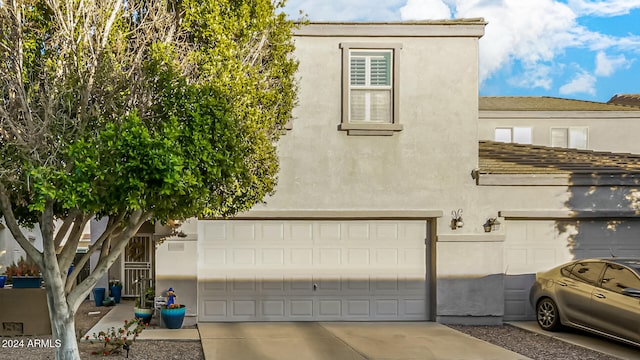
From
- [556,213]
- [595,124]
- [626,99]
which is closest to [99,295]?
[556,213]

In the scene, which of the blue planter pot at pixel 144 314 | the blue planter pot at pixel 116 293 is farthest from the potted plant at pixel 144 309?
the blue planter pot at pixel 116 293

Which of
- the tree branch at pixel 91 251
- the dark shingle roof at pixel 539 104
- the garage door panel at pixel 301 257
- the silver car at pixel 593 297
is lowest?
the silver car at pixel 593 297

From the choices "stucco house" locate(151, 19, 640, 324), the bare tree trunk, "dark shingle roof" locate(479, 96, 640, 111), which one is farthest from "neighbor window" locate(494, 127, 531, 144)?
the bare tree trunk

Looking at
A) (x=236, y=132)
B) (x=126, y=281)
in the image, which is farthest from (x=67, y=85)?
(x=126, y=281)

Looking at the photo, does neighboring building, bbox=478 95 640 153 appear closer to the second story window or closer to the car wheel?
the second story window

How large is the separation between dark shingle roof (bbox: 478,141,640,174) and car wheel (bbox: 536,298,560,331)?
2.78 metres

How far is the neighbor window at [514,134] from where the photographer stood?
2402cm

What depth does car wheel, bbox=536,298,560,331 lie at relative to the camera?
36.2ft

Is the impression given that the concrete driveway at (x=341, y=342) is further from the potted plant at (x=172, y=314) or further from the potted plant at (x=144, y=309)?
the potted plant at (x=144, y=309)

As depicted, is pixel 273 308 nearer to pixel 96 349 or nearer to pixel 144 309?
pixel 144 309

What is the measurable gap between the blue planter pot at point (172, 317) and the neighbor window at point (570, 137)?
18.1 meters

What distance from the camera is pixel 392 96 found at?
40.2ft

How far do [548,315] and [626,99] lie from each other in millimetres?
21516

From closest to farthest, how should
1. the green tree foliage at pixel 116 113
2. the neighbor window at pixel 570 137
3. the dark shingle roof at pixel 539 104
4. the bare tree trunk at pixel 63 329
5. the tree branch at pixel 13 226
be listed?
the green tree foliage at pixel 116 113, the tree branch at pixel 13 226, the bare tree trunk at pixel 63 329, the neighbor window at pixel 570 137, the dark shingle roof at pixel 539 104
